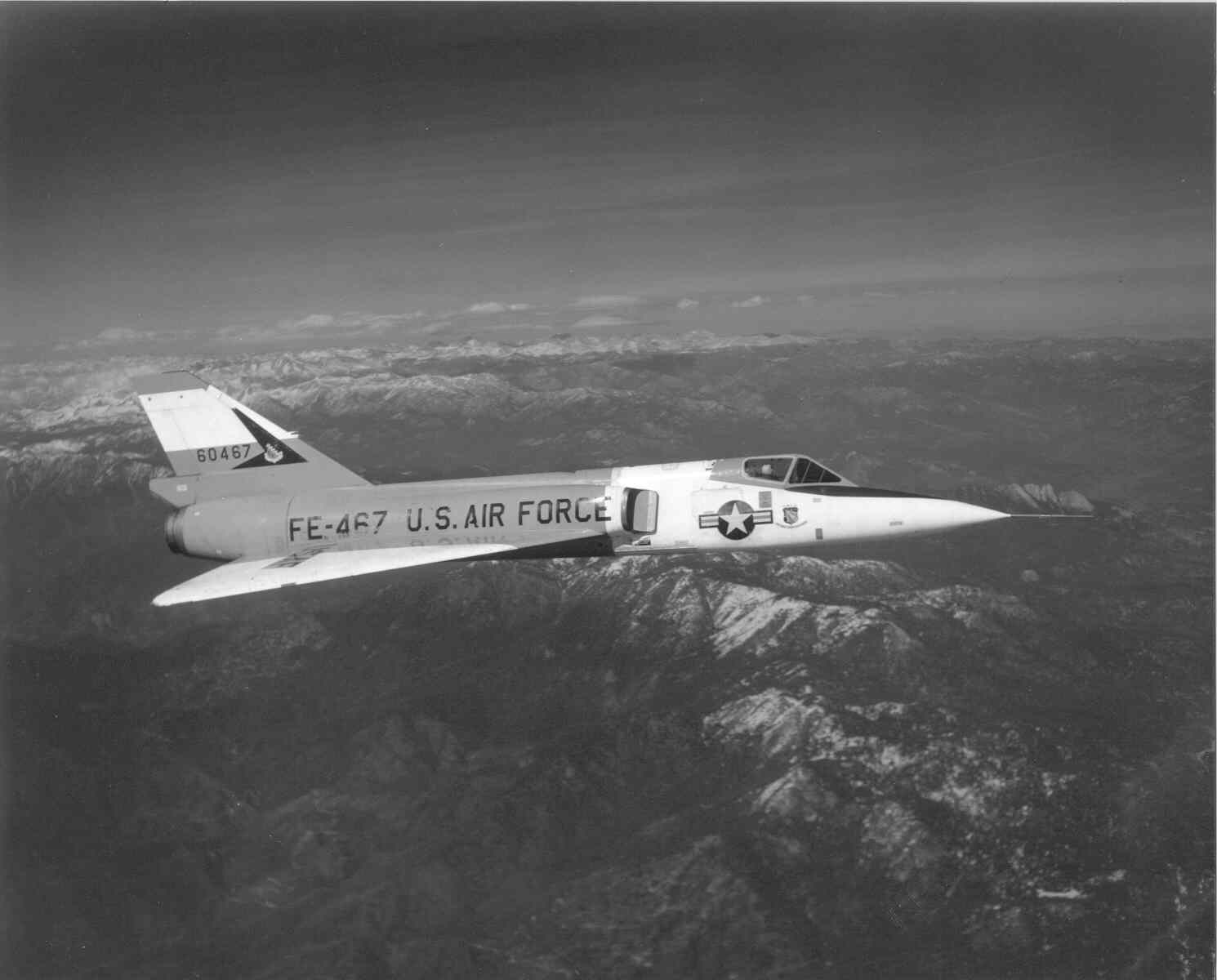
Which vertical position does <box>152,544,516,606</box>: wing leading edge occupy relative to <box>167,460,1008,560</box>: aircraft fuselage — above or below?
below

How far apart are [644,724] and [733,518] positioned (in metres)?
54.6

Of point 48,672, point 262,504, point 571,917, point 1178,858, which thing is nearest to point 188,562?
point 48,672

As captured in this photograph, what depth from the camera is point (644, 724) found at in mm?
73750

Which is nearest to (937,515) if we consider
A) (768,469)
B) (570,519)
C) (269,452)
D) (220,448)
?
(768,469)

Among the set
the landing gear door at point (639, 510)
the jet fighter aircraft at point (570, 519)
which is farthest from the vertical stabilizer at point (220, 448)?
the landing gear door at point (639, 510)

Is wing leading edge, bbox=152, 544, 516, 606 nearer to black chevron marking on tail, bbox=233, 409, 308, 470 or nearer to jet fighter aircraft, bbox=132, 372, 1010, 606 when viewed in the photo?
jet fighter aircraft, bbox=132, 372, 1010, 606

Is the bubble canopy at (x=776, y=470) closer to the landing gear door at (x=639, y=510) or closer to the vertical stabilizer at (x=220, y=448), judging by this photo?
the landing gear door at (x=639, y=510)

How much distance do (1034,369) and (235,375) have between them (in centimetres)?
8524

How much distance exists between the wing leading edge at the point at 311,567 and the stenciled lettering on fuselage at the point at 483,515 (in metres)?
0.49

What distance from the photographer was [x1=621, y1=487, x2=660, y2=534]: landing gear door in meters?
21.6

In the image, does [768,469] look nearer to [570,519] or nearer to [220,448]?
[570,519]

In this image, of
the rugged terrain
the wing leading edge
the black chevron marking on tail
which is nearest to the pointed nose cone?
the wing leading edge

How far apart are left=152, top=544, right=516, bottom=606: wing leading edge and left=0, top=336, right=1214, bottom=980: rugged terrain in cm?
5204

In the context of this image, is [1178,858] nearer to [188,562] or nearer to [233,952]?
[233,952]
